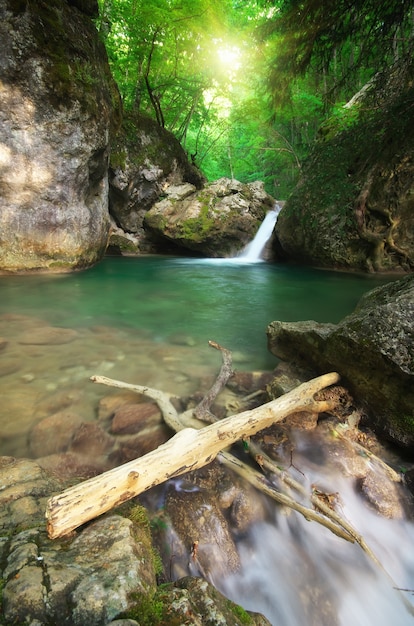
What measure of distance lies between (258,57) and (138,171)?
8.62 meters

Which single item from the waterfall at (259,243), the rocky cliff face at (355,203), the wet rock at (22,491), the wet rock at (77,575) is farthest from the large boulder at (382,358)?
the waterfall at (259,243)

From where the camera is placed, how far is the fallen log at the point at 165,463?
4.19 feet

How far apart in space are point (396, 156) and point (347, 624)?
31.7 ft

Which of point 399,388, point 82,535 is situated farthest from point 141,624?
point 399,388

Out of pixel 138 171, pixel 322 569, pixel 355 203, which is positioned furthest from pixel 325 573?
pixel 138 171

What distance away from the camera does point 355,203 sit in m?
8.75

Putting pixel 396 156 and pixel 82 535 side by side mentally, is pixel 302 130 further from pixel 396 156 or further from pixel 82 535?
pixel 82 535

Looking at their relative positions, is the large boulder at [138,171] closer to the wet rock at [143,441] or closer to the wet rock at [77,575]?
the wet rock at [143,441]

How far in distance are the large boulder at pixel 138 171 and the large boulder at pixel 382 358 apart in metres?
12.4

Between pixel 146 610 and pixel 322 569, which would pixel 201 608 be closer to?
pixel 146 610

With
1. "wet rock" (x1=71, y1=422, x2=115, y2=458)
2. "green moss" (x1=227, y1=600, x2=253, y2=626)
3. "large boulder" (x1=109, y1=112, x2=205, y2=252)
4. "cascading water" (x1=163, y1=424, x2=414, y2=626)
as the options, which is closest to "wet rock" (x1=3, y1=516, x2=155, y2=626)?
"green moss" (x1=227, y1=600, x2=253, y2=626)

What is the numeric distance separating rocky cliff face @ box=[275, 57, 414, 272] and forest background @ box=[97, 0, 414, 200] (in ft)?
2.85

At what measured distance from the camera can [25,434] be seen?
7.95 ft

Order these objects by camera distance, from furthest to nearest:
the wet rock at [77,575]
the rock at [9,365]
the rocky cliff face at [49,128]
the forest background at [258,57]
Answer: the rocky cliff face at [49,128] < the forest background at [258,57] < the rock at [9,365] < the wet rock at [77,575]
